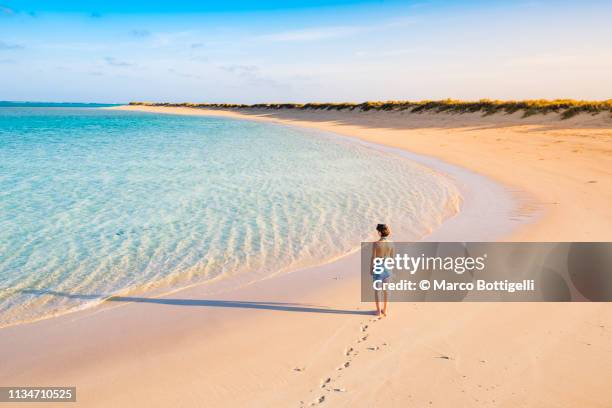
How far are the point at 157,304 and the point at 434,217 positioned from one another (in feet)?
23.8

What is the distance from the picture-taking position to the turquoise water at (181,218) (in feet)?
24.6

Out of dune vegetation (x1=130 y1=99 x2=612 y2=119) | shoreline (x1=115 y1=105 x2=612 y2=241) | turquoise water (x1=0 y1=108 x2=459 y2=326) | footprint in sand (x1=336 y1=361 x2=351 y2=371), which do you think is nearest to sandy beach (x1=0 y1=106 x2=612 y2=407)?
footprint in sand (x1=336 y1=361 x2=351 y2=371)

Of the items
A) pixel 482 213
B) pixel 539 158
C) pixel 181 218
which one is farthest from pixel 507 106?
pixel 181 218

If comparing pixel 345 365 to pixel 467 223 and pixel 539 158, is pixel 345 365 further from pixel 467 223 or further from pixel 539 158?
pixel 539 158

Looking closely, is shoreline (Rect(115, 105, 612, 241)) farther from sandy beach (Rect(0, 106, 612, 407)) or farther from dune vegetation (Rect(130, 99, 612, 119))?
sandy beach (Rect(0, 106, 612, 407))

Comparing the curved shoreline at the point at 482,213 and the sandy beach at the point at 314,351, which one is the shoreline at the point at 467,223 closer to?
the curved shoreline at the point at 482,213

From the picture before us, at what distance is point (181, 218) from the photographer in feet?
36.6

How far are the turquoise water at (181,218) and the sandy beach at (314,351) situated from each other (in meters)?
0.81

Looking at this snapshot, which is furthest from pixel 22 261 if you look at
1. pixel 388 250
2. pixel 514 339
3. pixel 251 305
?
pixel 514 339

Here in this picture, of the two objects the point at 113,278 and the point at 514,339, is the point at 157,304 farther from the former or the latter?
the point at 514,339

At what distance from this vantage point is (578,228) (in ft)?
30.8

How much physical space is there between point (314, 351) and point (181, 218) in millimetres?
7066

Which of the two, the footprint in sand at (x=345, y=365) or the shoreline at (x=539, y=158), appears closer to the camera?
the footprint in sand at (x=345, y=365)

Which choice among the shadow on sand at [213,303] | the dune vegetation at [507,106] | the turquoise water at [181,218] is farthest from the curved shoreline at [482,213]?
the dune vegetation at [507,106]
